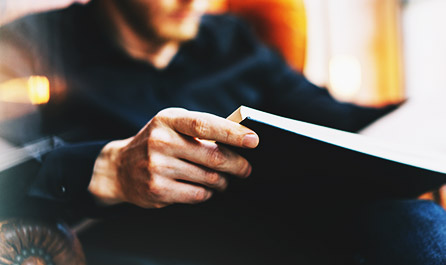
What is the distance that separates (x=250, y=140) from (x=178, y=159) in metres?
0.10

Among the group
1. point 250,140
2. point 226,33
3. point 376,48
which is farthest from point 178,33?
point 376,48

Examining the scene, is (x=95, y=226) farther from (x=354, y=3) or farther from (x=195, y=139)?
(x=354, y=3)

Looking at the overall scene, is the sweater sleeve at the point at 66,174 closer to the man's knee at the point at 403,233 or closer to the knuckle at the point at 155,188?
the knuckle at the point at 155,188

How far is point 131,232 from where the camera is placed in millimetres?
565

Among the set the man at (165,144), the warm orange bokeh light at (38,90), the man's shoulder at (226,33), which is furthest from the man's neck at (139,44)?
the warm orange bokeh light at (38,90)

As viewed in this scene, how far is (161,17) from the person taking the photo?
84 cm

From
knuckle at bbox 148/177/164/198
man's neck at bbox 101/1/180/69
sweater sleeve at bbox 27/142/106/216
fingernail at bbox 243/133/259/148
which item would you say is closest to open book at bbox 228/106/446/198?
fingernail at bbox 243/133/259/148

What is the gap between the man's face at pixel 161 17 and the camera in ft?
2.75

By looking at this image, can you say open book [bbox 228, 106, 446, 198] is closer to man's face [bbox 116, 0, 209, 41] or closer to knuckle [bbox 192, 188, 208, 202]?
knuckle [bbox 192, 188, 208, 202]

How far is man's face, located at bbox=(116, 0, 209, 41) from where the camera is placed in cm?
84

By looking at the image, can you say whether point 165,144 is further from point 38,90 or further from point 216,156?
point 38,90

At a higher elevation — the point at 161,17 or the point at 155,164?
the point at 161,17

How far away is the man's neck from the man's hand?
0.44m

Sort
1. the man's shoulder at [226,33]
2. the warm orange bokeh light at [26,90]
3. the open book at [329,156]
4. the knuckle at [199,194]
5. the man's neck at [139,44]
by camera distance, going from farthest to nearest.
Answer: the man's shoulder at [226,33], the man's neck at [139,44], the warm orange bokeh light at [26,90], the knuckle at [199,194], the open book at [329,156]
